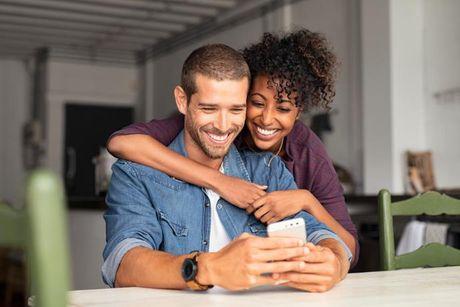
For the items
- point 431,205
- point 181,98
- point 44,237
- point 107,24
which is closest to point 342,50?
point 107,24

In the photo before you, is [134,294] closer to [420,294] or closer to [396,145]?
[420,294]

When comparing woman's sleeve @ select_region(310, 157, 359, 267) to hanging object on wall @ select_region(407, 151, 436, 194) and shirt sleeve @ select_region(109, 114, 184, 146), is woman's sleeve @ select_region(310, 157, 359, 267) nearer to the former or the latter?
shirt sleeve @ select_region(109, 114, 184, 146)

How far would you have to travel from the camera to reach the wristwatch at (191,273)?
1439mm

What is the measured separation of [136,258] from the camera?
161cm

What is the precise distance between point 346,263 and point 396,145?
178 inches

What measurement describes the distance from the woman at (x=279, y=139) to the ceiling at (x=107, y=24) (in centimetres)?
571

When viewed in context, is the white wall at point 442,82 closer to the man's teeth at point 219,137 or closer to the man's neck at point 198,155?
the man's neck at point 198,155

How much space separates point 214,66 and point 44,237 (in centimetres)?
122

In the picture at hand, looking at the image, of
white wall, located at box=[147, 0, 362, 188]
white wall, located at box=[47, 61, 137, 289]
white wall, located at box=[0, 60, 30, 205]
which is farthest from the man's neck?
white wall, located at box=[0, 60, 30, 205]

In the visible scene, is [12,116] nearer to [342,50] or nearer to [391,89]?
[342,50]

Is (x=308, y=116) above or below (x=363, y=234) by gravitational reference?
above

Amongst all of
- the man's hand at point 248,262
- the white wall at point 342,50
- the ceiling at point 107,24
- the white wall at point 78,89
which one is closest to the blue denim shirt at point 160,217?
the man's hand at point 248,262

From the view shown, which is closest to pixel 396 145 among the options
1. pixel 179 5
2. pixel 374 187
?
pixel 374 187

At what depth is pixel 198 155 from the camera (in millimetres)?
2117
